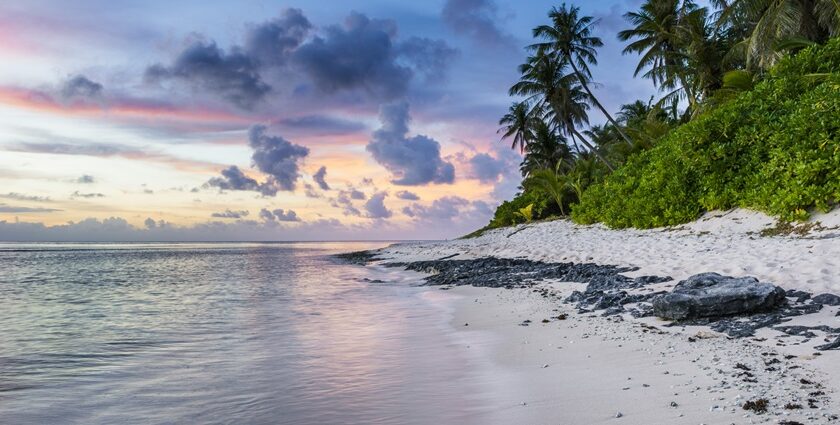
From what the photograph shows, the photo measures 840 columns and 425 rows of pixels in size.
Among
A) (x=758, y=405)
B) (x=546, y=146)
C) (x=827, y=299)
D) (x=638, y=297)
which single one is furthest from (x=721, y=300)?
(x=546, y=146)

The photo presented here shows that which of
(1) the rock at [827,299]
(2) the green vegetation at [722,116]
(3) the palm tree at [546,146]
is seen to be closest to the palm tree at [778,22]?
(2) the green vegetation at [722,116]

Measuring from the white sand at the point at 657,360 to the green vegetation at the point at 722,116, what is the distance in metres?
3.29

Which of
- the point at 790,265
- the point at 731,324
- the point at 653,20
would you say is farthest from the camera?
the point at 653,20

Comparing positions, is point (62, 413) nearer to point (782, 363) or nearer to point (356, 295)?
point (782, 363)

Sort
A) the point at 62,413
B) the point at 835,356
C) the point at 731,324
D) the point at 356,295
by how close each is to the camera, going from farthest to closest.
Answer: the point at 356,295
the point at 731,324
the point at 62,413
the point at 835,356

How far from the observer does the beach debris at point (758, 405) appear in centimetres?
323

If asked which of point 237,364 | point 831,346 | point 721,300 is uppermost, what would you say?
point 721,300

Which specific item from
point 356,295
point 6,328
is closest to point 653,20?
point 356,295

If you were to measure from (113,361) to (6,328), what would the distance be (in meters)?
5.11

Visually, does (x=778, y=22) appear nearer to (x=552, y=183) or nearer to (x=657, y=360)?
(x=552, y=183)

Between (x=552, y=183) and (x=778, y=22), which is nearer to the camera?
(x=778, y=22)

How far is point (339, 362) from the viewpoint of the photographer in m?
6.24

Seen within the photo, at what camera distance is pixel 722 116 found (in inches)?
644

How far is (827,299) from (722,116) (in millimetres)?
12336
